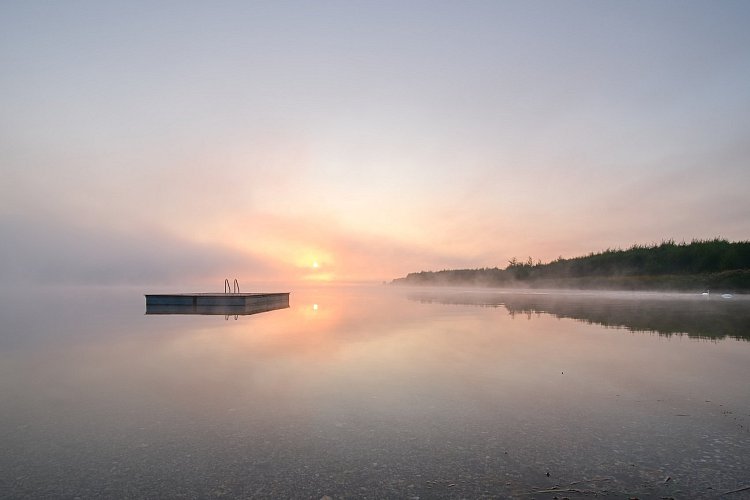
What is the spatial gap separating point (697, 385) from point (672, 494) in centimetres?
745

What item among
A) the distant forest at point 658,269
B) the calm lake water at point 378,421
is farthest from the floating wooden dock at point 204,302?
the distant forest at point 658,269

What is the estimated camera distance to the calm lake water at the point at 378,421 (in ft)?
19.4

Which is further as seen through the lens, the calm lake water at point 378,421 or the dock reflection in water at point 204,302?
the dock reflection in water at point 204,302

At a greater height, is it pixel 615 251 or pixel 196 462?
pixel 615 251

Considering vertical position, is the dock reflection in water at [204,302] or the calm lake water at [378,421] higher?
the dock reflection in water at [204,302]

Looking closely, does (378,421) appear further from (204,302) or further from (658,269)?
(658,269)

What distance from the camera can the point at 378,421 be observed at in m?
8.54

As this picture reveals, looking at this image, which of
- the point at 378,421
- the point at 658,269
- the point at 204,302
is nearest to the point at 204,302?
the point at 204,302

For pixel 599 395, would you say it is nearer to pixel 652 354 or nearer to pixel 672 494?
pixel 672 494

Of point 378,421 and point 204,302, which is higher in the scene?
point 204,302

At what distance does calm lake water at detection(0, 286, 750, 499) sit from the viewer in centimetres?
593

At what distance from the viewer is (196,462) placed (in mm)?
6566

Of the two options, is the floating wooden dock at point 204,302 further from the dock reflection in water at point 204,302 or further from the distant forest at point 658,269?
the distant forest at point 658,269

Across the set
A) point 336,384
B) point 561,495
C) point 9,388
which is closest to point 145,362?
point 9,388
